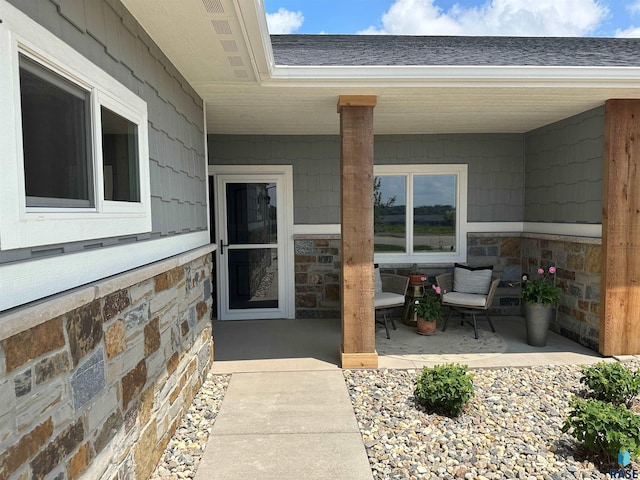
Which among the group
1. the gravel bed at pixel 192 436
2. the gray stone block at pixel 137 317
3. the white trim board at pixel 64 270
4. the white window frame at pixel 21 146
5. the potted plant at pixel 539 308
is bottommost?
the gravel bed at pixel 192 436

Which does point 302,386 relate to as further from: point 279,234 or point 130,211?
point 279,234

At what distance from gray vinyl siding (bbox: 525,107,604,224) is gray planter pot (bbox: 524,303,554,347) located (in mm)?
991

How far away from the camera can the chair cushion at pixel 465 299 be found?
468 centimetres

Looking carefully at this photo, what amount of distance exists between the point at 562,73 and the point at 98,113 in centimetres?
339

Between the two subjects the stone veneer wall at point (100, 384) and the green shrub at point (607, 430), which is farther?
the green shrub at point (607, 430)

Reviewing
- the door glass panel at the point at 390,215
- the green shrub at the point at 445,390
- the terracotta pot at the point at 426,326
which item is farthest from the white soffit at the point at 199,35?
the terracotta pot at the point at 426,326

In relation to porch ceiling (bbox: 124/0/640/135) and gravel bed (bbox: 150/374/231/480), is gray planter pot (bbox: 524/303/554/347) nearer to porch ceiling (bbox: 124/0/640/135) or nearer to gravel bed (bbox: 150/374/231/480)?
porch ceiling (bbox: 124/0/640/135)

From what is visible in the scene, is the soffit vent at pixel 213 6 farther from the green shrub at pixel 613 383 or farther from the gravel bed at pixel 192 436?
the green shrub at pixel 613 383

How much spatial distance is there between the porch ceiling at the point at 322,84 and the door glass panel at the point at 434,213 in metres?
0.86

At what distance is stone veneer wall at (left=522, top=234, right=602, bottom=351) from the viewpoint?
13.4 feet

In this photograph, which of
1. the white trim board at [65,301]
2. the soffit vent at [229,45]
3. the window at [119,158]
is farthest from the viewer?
the soffit vent at [229,45]

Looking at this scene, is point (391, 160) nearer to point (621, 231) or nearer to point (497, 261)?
point (497, 261)

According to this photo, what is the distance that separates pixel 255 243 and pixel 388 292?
180 centimetres

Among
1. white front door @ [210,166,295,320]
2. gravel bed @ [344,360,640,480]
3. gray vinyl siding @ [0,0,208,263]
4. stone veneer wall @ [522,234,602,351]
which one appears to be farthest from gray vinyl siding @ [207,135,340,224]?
stone veneer wall @ [522,234,602,351]
